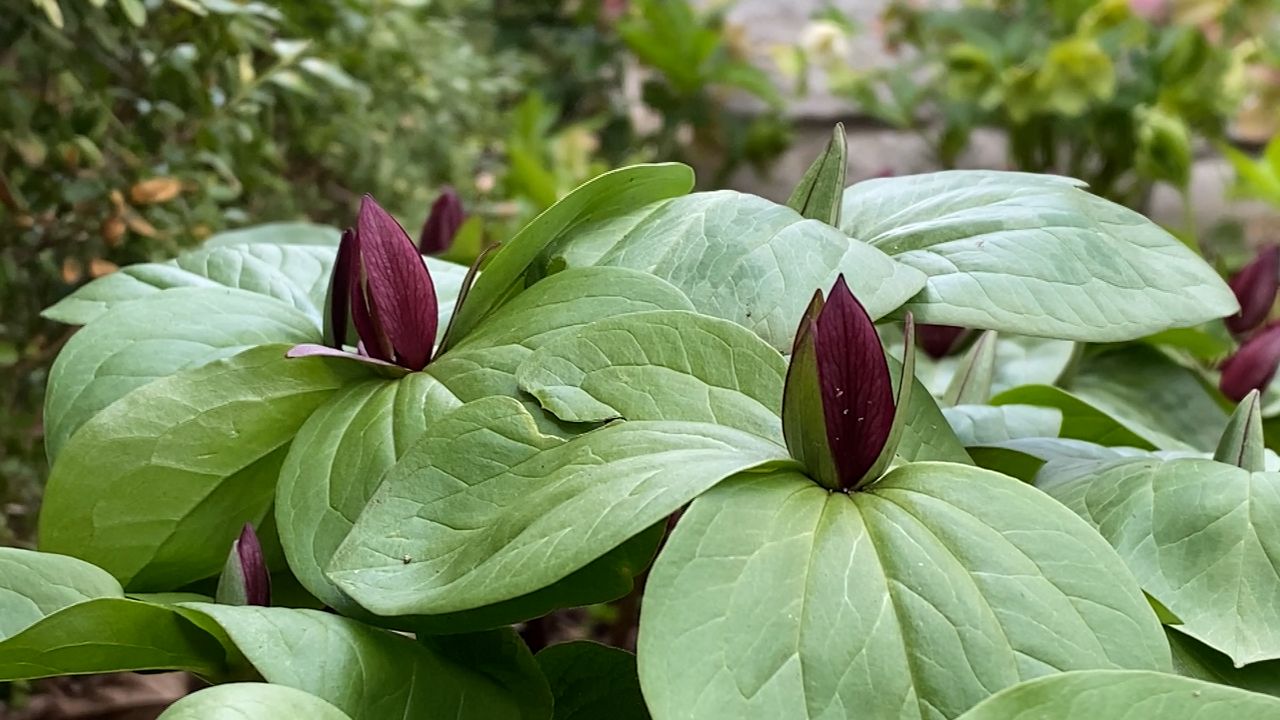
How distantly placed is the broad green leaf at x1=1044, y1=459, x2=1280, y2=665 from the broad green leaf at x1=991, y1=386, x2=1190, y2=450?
0.44ft

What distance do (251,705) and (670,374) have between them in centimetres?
15

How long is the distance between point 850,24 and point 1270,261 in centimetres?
133

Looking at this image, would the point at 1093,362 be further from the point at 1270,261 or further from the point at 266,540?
the point at 266,540

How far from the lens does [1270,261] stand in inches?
28.1

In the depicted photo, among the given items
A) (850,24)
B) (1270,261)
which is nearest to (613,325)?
(1270,261)

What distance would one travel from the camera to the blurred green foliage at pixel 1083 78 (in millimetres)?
1392

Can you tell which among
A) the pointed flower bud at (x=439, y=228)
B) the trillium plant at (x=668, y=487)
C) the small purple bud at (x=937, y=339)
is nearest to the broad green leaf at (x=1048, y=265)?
the trillium plant at (x=668, y=487)

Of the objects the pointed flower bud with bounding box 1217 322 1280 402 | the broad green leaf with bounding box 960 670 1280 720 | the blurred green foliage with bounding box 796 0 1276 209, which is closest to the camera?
the broad green leaf with bounding box 960 670 1280 720

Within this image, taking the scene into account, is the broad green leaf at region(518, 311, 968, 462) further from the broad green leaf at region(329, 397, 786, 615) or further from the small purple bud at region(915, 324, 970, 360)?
the small purple bud at region(915, 324, 970, 360)

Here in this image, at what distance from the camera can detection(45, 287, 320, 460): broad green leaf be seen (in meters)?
0.42

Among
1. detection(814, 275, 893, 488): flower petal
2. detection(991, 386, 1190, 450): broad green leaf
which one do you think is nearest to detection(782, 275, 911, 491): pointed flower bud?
detection(814, 275, 893, 488): flower petal

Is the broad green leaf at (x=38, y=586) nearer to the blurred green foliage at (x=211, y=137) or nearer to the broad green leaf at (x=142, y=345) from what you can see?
the broad green leaf at (x=142, y=345)

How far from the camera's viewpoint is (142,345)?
425 millimetres

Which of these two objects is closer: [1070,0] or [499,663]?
[499,663]
